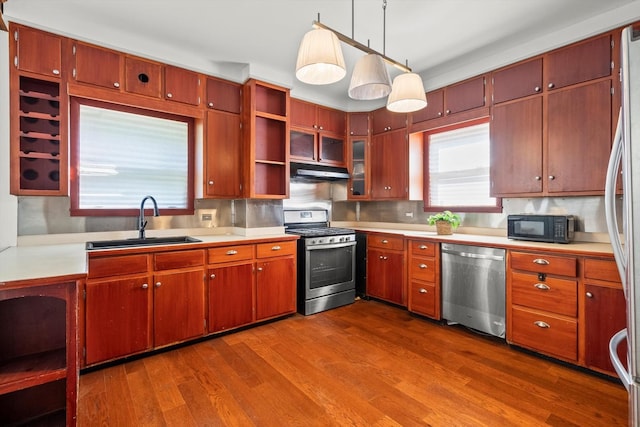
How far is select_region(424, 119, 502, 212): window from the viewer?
11.4ft

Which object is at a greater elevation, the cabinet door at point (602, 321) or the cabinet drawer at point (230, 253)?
the cabinet drawer at point (230, 253)

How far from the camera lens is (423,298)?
3.34 m

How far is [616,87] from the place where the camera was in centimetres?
236

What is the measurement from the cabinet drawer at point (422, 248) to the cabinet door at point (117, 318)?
8.58ft

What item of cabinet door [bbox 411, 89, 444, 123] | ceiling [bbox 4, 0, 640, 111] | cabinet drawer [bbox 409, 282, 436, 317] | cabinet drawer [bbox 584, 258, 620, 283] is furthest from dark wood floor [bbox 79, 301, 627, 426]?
ceiling [bbox 4, 0, 640, 111]

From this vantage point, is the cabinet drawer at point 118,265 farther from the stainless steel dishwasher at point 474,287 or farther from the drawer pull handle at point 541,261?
Result: the drawer pull handle at point 541,261

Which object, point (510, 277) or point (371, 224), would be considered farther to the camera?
point (371, 224)

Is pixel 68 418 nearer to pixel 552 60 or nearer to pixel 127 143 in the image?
pixel 127 143

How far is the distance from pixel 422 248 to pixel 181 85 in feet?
9.84

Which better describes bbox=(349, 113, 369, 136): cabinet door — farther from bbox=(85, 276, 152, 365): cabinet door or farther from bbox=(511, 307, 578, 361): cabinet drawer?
bbox=(85, 276, 152, 365): cabinet door

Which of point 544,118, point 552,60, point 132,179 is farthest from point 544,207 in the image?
point 132,179

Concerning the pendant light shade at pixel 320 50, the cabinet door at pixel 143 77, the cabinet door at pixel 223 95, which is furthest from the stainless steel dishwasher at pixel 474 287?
the cabinet door at pixel 143 77

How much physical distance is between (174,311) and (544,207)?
11.6 feet

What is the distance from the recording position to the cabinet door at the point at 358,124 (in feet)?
14.5
